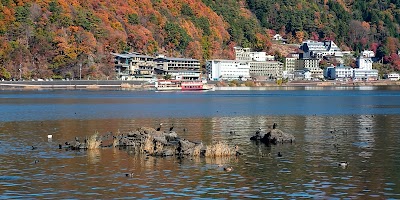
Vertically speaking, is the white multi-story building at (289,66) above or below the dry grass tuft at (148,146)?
above

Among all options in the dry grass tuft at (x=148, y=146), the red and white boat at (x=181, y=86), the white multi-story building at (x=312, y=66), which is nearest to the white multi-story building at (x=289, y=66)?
the white multi-story building at (x=312, y=66)

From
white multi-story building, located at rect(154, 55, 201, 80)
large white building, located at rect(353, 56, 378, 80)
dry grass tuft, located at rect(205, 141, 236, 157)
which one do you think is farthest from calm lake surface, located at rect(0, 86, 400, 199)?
large white building, located at rect(353, 56, 378, 80)

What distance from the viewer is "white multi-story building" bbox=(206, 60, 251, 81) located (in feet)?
538

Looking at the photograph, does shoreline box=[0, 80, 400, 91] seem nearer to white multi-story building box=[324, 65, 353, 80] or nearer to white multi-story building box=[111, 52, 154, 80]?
white multi-story building box=[111, 52, 154, 80]

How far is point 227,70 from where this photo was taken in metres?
168

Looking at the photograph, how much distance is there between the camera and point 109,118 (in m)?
54.2

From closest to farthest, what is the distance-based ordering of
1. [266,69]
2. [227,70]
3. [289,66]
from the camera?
[227,70], [266,69], [289,66]

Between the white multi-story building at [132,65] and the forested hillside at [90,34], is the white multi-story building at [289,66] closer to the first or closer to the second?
the forested hillside at [90,34]

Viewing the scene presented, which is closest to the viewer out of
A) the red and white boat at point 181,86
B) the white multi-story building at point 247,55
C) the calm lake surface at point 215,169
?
the calm lake surface at point 215,169

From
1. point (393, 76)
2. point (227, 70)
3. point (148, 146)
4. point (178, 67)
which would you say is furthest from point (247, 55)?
point (148, 146)

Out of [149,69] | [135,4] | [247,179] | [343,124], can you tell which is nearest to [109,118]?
[343,124]

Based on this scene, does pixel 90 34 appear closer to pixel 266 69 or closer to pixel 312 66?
pixel 266 69

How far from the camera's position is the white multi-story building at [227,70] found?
16400cm

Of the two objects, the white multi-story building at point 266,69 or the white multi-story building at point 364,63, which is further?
the white multi-story building at point 364,63
